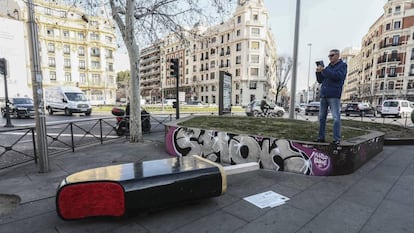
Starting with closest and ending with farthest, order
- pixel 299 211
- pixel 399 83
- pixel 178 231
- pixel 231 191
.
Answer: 1. pixel 178 231
2. pixel 299 211
3. pixel 231 191
4. pixel 399 83

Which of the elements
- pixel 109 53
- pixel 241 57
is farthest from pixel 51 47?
pixel 241 57

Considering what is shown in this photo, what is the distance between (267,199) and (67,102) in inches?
819

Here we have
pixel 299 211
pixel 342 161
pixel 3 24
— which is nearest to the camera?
pixel 299 211

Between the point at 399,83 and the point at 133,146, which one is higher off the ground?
the point at 399,83

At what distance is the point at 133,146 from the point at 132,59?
3030 mm

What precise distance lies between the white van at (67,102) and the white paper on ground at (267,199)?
19.9 meters

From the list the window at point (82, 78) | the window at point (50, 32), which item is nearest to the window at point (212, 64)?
the window at point (82, 78)

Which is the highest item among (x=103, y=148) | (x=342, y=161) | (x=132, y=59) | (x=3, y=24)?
(x=3, y=24)

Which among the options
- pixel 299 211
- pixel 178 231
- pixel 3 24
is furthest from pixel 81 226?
pixel 3 24

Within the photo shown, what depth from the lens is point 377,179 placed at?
12.9ft

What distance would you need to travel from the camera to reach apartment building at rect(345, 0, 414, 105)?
41.5 m

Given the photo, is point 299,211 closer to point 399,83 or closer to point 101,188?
point 101,188

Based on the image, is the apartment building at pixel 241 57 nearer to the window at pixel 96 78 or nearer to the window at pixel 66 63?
the window at pixel 96 78

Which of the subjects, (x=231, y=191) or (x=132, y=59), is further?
(x=132, y=59)
